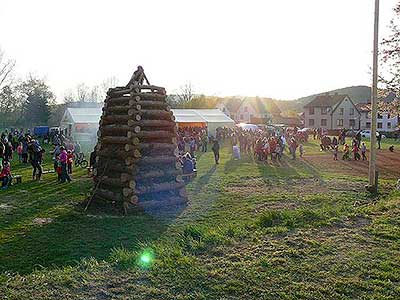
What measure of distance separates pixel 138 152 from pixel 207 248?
6.47 meters

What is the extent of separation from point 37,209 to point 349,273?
9664 millimetres

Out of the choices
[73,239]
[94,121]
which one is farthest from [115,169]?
[94,121]

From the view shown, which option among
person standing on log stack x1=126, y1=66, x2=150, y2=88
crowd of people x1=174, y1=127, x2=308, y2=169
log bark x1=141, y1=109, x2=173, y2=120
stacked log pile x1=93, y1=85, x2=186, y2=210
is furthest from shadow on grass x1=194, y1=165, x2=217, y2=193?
person standing on log stack x1=126, y1=66, x2=150, y2=88

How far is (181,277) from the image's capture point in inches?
220

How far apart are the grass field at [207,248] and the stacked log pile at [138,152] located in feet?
2.61

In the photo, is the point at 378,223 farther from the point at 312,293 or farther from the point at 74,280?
the point at 74,280

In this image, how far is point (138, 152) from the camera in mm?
12984

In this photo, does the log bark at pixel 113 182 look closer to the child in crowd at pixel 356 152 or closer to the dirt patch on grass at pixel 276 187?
the dirt patch on grass at pixel 276 187

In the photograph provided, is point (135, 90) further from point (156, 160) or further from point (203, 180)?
point (203, 180)

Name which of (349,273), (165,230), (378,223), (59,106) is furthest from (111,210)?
(59,106)

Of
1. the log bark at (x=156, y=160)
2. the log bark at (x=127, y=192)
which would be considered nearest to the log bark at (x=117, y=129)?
the log bark at (x=156, y=160)

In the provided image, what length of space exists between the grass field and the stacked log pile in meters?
0.80

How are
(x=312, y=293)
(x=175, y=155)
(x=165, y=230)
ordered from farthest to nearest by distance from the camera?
(x=175, y=155), (x=165, y=230), (x=312, y=293)

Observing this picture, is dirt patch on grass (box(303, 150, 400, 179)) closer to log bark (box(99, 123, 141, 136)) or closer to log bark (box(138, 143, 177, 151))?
log bark (box(138, 143, 177, 151))
